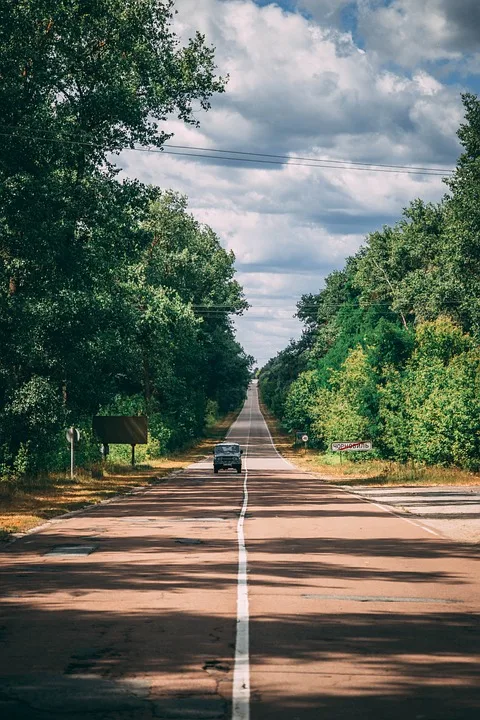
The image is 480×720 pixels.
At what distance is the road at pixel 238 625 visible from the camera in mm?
8508

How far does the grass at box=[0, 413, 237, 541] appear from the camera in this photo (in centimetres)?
2755

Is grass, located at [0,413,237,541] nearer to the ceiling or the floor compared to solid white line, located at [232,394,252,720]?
nearer to the floor

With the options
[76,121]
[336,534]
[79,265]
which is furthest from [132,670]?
[76,121]

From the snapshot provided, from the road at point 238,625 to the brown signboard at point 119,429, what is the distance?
37221mm

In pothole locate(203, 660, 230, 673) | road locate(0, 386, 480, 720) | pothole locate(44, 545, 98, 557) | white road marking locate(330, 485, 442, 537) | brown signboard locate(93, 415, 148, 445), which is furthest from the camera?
brown signboard locate(93, 415, 148, 445)

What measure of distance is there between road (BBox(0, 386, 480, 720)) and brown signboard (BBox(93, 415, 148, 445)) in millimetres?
37221

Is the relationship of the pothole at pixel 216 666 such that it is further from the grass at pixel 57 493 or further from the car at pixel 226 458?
the car at pixel 226 458

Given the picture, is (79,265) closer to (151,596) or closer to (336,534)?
(336,534)

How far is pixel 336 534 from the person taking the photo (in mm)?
24516

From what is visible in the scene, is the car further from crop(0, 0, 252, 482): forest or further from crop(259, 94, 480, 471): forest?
crop(0, 0, 252, 482): forest

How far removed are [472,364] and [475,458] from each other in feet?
23.7

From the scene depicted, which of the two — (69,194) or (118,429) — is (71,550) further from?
(118,429)

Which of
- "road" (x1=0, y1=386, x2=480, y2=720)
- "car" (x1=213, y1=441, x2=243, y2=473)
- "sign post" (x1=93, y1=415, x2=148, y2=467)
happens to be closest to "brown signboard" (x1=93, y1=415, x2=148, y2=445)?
"sign post" (x1=93, y1=415, x2=148, y2=467)

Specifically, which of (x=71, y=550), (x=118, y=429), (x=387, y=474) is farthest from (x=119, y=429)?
(x=71, y=550)
